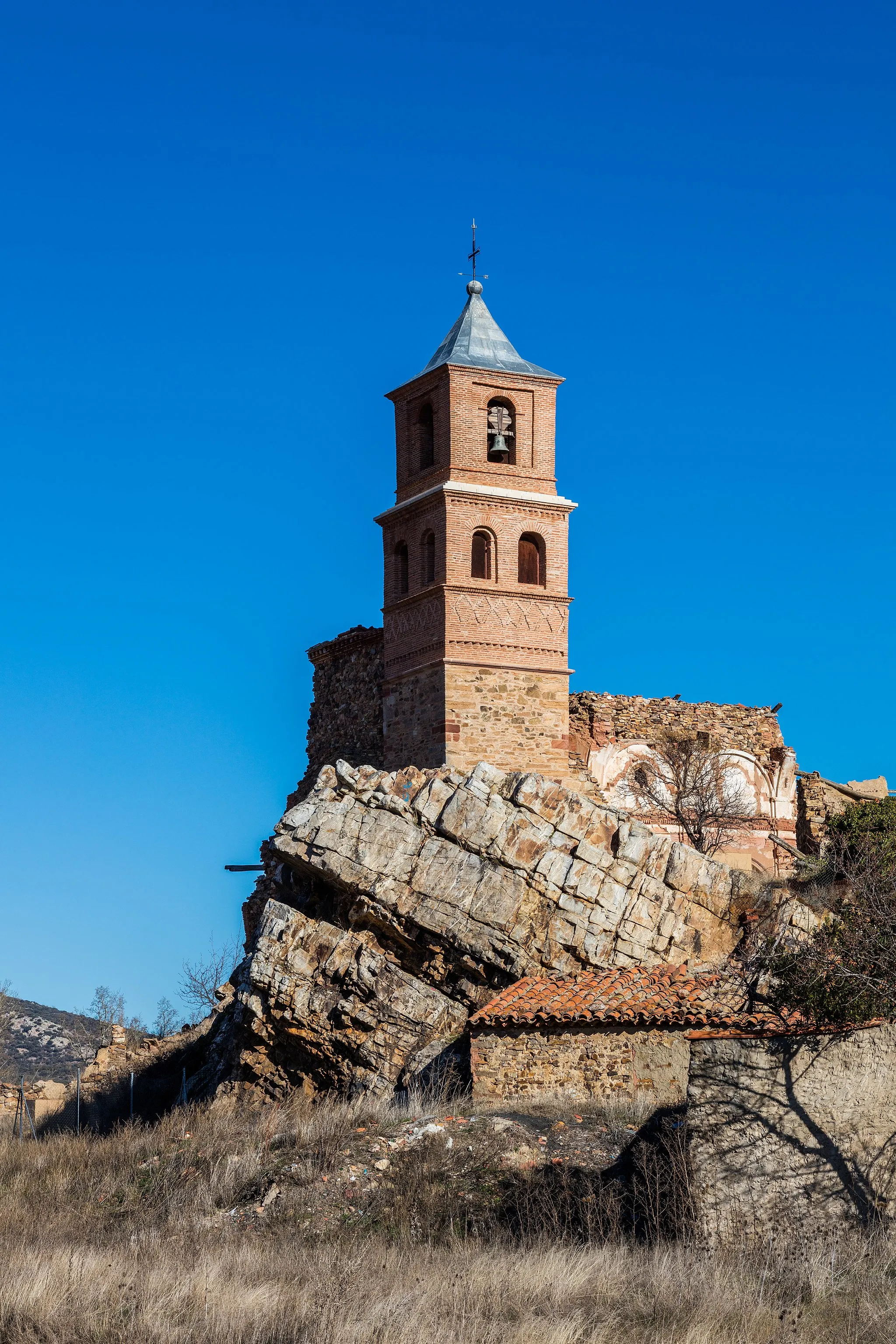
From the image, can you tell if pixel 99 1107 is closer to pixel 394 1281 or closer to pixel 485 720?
pixel 485 720

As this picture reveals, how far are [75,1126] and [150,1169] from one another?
11.2 meters

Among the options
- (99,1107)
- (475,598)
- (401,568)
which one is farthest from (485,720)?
(99,1107)

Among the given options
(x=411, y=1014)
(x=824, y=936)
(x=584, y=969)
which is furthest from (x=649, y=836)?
(x=824, y=936)

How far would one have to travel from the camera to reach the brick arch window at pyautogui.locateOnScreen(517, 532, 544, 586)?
1325 inches

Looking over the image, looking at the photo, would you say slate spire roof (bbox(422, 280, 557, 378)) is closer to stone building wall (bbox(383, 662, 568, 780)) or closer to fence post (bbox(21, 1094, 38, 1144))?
stone building wall (bbox(383, 662, 568, 780))

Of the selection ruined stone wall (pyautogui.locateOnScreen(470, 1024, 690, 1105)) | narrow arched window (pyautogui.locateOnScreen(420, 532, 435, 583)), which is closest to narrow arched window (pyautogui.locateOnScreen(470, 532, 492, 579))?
narrow arched window (pyautogui.locateOnScreen(420, 532, 435, 583))

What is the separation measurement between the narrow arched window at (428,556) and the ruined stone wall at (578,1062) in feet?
45.4

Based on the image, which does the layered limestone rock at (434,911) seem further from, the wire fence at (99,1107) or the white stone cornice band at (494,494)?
the white stone cornice band at (494,494)

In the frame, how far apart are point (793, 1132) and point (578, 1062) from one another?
273 inches

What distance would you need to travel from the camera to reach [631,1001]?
21.6 metres

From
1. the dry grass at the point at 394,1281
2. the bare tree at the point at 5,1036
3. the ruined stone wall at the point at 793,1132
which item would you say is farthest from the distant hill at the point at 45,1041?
the ruined stone wall at the point at 793,1132

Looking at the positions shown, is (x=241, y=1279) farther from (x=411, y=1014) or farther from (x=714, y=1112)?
(x=411, y=1014)

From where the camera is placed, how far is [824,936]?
1744 cm

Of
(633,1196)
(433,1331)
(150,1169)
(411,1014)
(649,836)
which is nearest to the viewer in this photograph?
(433,1331)
